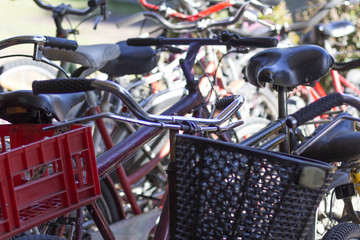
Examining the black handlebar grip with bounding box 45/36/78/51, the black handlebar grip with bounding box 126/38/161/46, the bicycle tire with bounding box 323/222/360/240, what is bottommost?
the bicycle tire with bounding box 323/222/360/240

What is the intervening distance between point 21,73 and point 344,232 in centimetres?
229

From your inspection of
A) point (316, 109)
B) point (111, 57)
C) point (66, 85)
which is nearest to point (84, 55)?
point (111, 57)

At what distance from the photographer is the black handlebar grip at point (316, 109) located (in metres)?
1.47

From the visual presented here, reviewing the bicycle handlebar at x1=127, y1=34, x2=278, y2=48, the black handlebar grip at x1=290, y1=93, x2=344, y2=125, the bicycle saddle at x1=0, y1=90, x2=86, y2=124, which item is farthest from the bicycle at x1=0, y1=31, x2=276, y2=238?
the black handlebar grip at x1=290, y1=93, x2=344, y2=125

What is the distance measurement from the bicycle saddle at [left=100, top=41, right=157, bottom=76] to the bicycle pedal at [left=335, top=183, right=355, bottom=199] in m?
1.34

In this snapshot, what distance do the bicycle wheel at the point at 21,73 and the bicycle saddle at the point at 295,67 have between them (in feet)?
5.79

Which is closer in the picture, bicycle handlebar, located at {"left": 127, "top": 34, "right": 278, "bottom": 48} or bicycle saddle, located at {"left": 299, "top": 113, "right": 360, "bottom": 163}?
bicycle saddle, located at {"left": 299, "top": 113, "right": 360, "bottom": 163}

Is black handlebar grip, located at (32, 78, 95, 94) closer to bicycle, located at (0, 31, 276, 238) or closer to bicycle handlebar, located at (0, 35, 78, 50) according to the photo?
bicycle handlebar, located at (0, 35, 78, 50)

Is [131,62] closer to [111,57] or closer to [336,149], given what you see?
[111,57]

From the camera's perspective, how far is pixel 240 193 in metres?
1.31

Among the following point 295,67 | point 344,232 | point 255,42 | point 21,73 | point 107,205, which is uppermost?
point 255,42

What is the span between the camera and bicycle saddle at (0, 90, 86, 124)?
65.3 inches

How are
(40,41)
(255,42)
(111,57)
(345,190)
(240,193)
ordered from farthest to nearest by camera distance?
(111,57) → (345,190) → (255,42) → (40,41) → (240,193)

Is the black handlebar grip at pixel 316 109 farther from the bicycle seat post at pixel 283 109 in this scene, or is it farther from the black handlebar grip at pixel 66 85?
the black handlebar grip at pixel 66 85
